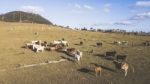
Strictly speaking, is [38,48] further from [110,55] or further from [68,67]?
[110,55]

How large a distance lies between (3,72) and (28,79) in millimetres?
3498

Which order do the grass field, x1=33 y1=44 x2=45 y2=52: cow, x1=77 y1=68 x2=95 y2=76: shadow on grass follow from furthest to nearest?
x1=33 y1=44 x2=45 y2=52: cow < x1=77 y1=68 x2=95 y2=76: shadow on grass < the grass field

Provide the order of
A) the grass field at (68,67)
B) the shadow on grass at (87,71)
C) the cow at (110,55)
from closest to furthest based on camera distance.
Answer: the grass field at (68,67) < the shadow on grass at (87,71) < the cow at (110,55)

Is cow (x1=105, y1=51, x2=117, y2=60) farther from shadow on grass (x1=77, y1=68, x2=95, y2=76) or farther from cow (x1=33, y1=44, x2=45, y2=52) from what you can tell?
cow (x1=33, y1=44, x2=45, y2=52)

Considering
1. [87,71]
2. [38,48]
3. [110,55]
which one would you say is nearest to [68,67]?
[87,71]

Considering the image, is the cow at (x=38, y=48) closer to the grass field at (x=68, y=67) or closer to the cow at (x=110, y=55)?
the grass field at (x=68, y=67)

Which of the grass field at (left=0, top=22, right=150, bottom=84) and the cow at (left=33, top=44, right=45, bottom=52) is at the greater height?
the cow at (left=33, top=44, right=45, bottom=52)

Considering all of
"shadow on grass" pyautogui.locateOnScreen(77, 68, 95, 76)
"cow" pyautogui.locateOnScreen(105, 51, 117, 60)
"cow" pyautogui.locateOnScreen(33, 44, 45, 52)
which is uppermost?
"cow" pyautogui.locateOnScreen(33, 44, 45, 52)

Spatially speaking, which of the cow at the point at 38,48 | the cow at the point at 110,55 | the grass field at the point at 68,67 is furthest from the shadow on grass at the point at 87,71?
the cow at the point at 38,48

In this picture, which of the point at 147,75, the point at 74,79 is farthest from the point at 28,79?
the point at 147,75

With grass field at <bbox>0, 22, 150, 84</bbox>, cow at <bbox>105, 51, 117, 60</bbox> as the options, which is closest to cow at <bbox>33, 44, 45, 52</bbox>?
grass field at <bbox>0, 22, 150, 84</bbox>

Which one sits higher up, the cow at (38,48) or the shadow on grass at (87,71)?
the cow at (38,48)

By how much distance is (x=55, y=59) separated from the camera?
4756 cm

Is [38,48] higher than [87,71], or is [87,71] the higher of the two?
[38,48]
